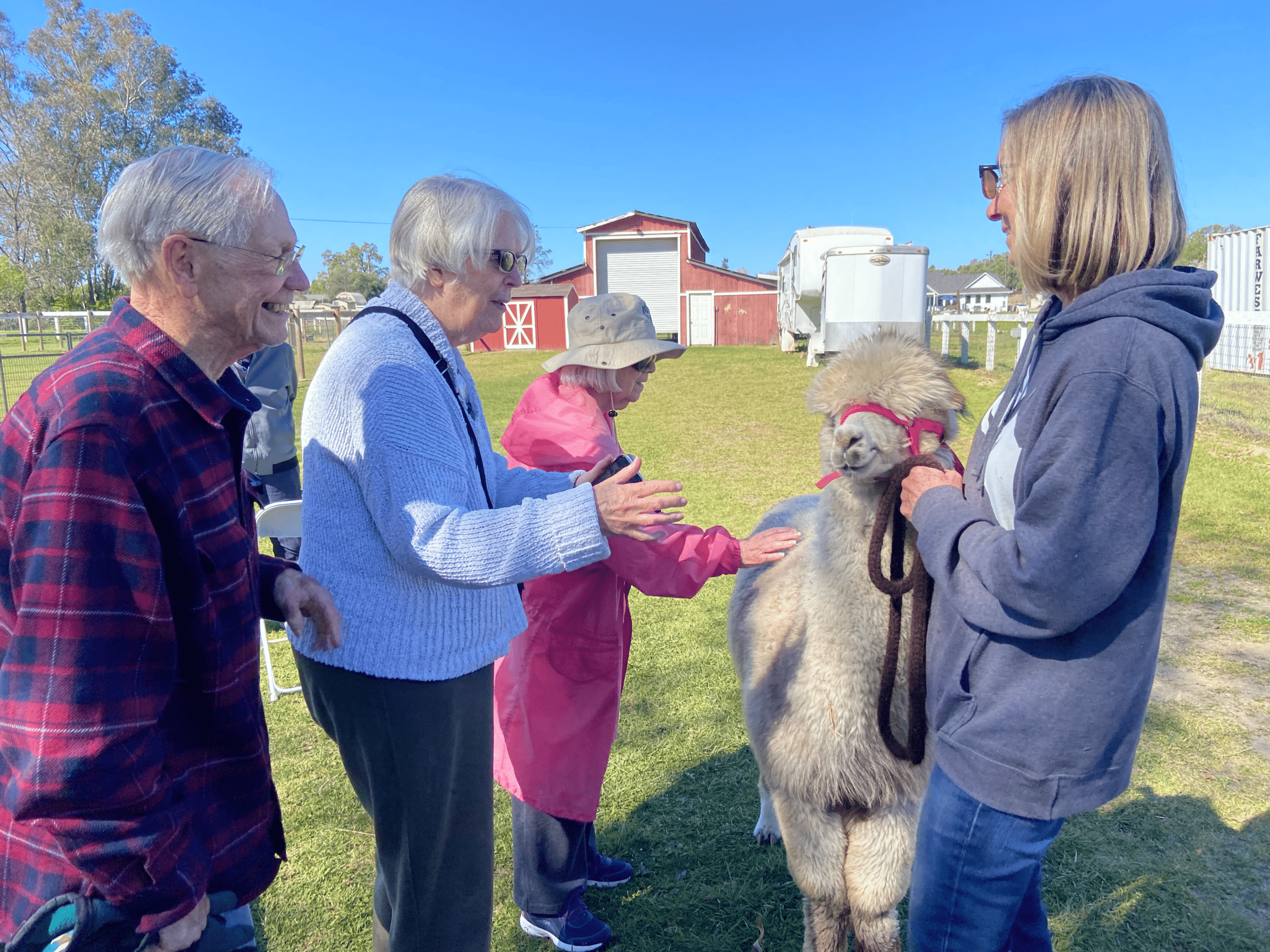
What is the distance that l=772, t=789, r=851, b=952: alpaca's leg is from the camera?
213cm

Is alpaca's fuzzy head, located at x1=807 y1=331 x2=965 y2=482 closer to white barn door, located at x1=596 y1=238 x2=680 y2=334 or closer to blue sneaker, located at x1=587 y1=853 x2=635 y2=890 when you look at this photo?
blue sneaker, located at x1=587 y1=853 x2=635 y2=890

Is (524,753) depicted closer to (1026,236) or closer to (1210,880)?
(1026,236)

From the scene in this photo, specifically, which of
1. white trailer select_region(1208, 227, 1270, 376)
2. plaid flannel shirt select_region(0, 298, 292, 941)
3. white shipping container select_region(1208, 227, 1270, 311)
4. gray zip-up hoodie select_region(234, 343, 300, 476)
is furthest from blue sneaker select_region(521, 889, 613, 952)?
white shipping container select_region(1208, 227, 1270, 311)

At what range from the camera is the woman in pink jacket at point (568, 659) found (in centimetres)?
226

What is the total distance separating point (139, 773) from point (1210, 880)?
10.9ft

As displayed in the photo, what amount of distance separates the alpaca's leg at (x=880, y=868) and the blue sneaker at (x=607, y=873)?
1.00m

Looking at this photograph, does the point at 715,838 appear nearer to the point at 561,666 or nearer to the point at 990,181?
the point at 561,666

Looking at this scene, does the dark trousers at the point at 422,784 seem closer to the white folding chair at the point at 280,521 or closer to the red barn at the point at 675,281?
the white folding chair at the point at 280,521

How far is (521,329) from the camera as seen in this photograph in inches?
1341

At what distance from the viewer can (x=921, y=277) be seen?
16234 millimetres

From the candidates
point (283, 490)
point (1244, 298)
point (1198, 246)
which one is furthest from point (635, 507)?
point (1198, 246)

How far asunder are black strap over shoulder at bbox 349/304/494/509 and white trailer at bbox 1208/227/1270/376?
457 inches

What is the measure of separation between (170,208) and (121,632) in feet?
2.28

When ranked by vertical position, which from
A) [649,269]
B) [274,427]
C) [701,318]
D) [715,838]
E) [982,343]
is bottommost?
[715,838]
